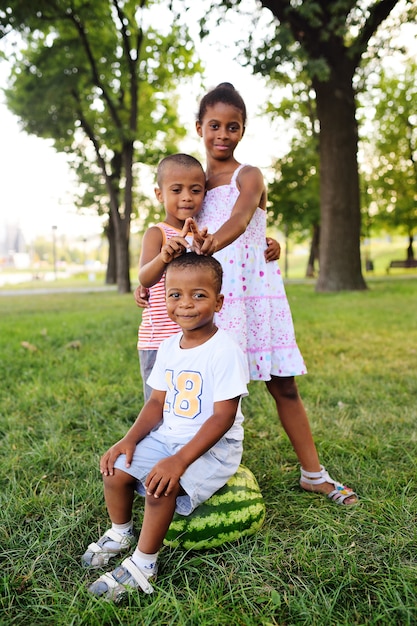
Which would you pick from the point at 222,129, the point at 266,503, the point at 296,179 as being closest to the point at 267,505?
the point at 266,503

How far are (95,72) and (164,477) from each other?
17246 mm

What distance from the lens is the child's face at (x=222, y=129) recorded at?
2.67 meters

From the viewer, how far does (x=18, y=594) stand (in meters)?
2.02

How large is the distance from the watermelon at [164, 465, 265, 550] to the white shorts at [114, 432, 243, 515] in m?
0.09

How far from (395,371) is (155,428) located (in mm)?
3684

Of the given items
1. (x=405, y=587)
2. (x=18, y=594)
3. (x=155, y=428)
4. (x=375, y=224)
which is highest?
(x=375, y=224)

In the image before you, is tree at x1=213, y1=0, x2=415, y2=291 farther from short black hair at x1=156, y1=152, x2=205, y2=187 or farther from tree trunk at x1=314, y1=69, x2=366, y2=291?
short black hair at x1=156, y1=152, x2=205, y2=187

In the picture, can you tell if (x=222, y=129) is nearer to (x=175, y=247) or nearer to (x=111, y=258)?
(x=175, y=247)

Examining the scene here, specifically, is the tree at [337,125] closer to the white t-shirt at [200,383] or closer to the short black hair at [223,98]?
the short black hair at [223,98]

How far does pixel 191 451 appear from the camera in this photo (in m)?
2.10

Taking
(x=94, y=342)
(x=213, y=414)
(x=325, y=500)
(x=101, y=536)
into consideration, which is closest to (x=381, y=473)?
(x=325, y=500)

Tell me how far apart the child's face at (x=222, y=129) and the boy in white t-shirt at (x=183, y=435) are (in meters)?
0.78

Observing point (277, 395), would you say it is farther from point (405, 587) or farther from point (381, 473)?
point (405, 587)

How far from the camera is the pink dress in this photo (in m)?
2.69
